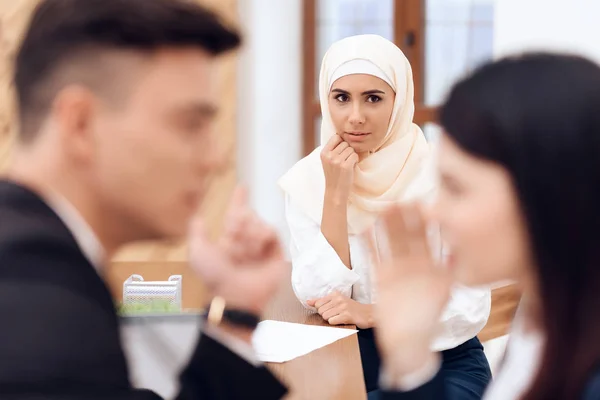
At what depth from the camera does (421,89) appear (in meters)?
4.35

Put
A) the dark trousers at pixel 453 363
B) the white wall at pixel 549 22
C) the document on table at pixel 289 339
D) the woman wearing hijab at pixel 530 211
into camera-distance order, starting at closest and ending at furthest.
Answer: the woman wearing hijab at pixel 530 211 < the document on table at pixel 289 339 < the dark trousers at pixel 453 363 < the white wall at pixel 549 22

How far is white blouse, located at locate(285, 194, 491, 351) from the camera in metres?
1.83

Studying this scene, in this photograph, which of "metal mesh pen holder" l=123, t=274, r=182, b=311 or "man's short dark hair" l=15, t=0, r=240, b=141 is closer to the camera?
"man's short dark hair" l=15, t=0, r=240, b=141

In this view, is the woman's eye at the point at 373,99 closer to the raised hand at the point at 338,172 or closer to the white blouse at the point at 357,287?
the raised hand at the point at 338,172

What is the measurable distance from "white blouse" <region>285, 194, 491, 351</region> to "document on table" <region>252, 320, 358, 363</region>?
0.20 meters

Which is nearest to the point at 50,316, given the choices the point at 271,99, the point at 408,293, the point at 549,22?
the point at 408,293

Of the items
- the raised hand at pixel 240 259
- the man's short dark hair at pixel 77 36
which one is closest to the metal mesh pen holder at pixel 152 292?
the raised hand at pixel 240 259

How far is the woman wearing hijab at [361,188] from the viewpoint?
1839 millimetres

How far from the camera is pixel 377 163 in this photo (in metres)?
2.12

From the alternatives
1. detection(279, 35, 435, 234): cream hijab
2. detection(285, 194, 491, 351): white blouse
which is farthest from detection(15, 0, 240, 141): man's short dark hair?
detection(279, 35, 435, 234): cream hijab

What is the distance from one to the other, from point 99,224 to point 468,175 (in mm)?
400

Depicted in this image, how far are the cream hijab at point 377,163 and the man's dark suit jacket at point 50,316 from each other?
136 cm

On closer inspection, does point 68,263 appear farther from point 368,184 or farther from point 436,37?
point 436,37

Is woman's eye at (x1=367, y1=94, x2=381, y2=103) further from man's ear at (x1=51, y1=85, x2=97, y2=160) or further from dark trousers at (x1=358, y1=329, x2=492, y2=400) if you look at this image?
man's ear at (x1=51, y1=85, x2=97, y2=160)
